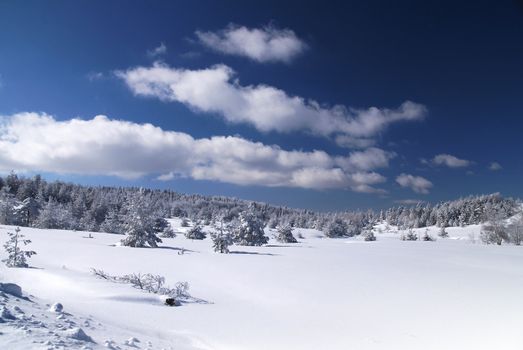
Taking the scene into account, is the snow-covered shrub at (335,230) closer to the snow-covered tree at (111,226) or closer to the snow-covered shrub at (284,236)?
the snow-covered shrub at (284,236)

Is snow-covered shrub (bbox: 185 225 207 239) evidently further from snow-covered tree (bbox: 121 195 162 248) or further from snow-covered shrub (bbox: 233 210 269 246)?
snow-covered tree (bbox: 121 195 162 248)

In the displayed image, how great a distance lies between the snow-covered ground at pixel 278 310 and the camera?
8.49 m

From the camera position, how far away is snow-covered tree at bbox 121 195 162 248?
38469 millimetres

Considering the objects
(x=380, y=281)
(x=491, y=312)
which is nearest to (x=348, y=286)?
(x=380, y=281)

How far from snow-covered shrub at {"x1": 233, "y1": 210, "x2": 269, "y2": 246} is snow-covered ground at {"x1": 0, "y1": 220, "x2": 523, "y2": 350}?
2543 cm

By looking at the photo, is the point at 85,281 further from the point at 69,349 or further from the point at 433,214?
the point at 433,214

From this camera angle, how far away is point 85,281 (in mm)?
15523

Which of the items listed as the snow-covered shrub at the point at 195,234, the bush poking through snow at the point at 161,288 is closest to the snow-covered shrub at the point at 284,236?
the snow-covered shrub at the point at 195,234

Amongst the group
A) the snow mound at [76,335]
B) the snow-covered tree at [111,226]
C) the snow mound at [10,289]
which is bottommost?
the snow-covered tree at [111,226]

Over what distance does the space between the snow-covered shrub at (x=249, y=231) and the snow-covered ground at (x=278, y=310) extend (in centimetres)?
2543

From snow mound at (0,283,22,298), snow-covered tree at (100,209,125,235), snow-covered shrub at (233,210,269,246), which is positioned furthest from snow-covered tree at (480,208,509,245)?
snow-covered tree at (100,209,125,235)

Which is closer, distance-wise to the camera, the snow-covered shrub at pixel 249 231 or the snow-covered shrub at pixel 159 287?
the snow-covered shrub at pixel 159 287

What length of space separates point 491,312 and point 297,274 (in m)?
10.2

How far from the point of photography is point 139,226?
128 ft
